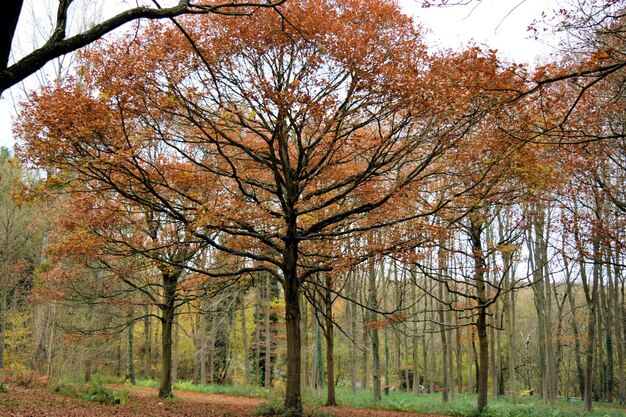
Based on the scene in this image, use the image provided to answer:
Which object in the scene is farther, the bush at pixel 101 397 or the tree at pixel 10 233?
the tree at pixel 10 233

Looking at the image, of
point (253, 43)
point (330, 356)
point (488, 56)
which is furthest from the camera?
point (330, 356)

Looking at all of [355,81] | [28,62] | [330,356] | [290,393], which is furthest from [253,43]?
[330,356]

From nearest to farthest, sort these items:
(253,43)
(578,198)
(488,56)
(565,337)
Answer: (488,56) → (253,43) → (578,198) → (565,337)

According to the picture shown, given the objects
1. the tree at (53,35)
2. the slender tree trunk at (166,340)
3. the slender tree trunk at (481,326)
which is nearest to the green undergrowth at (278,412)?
the slender tree trunk at (481,326)

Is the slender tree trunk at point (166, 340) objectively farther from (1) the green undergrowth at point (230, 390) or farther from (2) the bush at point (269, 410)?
(2) the bush at point (269, 410)

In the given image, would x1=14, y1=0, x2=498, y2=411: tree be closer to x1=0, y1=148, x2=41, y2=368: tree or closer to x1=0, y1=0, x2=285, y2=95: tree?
x1=0, y1=0, x2=285, y2=95: tree

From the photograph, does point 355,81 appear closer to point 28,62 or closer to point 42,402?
point 28,62

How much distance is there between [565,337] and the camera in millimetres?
21156

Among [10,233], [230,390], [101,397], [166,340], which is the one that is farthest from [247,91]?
[10,233]

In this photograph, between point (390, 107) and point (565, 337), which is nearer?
point (390, 107)

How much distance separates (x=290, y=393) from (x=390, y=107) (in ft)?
19.3

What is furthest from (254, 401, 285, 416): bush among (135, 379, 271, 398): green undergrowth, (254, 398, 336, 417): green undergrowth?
(135, 379, 271, 398): green undergrowth

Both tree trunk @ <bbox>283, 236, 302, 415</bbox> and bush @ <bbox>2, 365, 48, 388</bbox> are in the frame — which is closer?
tree trunk @ <bbox>283, 236, 302, 415</bbox>

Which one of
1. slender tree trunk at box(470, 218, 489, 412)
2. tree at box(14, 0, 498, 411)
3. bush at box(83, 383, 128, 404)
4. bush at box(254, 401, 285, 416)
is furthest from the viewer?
slender tree trunk at box(470, 218, 489, 412)
